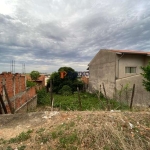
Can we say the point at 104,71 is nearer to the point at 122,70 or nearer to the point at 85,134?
the point at 122,70

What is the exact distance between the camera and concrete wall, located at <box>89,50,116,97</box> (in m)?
13.8

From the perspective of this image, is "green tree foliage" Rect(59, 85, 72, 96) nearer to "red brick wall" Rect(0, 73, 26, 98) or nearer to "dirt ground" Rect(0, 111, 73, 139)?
"red brick wall" Rect(0, 73, 26, 98)

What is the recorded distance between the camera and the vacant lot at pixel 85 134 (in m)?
2.75

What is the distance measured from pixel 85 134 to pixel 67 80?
58.8ft

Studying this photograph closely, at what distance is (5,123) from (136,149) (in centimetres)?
349

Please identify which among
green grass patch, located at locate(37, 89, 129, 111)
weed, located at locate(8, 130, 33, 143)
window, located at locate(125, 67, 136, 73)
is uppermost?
window, located at locate(125, 67, 136, 73)

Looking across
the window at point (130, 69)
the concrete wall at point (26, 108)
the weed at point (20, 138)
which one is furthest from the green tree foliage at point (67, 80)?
the weed at point (20, 138)

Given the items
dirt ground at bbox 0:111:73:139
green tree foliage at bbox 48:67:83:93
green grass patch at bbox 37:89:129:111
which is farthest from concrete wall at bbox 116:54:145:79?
dirt ground at bbox 0:111:73:139

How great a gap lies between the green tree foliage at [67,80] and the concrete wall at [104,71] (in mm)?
2449

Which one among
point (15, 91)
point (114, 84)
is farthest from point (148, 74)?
point (15, 91)

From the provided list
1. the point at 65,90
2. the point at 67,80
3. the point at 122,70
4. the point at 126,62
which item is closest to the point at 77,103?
the point at 122,70

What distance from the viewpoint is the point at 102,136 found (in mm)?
2906

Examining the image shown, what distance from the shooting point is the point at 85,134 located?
2973mm

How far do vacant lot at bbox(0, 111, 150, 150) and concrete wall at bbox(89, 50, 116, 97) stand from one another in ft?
33.8
